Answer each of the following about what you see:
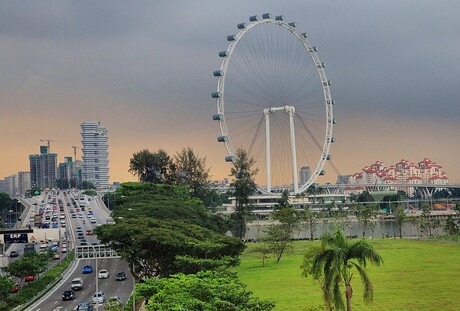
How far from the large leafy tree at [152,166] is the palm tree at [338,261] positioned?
279 ft

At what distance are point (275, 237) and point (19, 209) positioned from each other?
106 metres

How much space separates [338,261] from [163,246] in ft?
65.9

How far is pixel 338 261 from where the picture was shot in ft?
72.3

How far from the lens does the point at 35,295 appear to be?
47469 mm

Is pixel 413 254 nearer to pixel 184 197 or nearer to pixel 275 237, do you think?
pixel 275 237

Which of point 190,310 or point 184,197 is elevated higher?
point 184,197

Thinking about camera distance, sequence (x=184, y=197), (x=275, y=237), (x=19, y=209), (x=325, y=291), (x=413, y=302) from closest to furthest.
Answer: (x=325, y=291) < (x=413, y=302) < (x=275, y=237) < (x=184, y=197) < (x=19, y=209)

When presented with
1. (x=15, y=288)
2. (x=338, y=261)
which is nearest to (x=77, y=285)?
(x=15, y=288)

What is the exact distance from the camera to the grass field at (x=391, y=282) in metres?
34.9

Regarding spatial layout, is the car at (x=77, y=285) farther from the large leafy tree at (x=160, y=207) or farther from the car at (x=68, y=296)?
the large leafy tree at (x=160, y=207)

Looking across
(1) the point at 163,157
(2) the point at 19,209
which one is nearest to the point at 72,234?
(1) the point at 163,157

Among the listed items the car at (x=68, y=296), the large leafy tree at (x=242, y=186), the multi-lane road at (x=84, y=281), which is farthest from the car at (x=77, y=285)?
the large leafy tree at (x=242, y=186)

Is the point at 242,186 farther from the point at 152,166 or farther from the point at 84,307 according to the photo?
the point at 84,307

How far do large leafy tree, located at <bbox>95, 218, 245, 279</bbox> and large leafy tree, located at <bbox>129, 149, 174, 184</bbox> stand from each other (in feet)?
205
